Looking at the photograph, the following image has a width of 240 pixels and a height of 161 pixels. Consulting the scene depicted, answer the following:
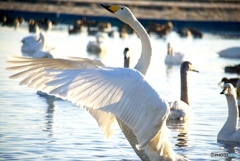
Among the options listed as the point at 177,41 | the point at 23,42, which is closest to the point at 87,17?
the point at 177,41

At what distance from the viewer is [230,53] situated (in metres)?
27.7

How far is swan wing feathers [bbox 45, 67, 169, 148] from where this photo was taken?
7.54m

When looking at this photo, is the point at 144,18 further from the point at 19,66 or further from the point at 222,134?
the point at 19,66

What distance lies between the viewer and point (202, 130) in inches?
486

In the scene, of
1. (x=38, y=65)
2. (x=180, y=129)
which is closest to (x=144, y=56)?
(x=38, y=65)

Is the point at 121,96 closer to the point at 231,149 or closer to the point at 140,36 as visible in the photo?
the point at 140,36

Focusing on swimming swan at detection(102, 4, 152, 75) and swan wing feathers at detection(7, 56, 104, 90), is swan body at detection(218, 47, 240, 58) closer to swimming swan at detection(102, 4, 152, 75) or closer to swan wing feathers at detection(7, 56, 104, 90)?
swimming swan at detection(102, 4, 152, 75)

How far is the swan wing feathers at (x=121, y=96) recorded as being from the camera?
754 cm

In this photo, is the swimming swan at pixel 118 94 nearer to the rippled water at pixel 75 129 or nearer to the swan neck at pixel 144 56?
the swan neck at pixel 144 56

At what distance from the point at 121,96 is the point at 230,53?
67.2 ft

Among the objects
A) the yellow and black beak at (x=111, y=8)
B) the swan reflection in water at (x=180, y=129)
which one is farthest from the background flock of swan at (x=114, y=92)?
the swan reflection in water at (x=180, y=129)

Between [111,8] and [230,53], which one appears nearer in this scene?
[111,8]

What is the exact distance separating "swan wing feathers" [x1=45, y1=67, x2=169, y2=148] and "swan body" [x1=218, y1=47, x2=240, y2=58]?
20.0 metres

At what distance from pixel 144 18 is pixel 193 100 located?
32544mm
